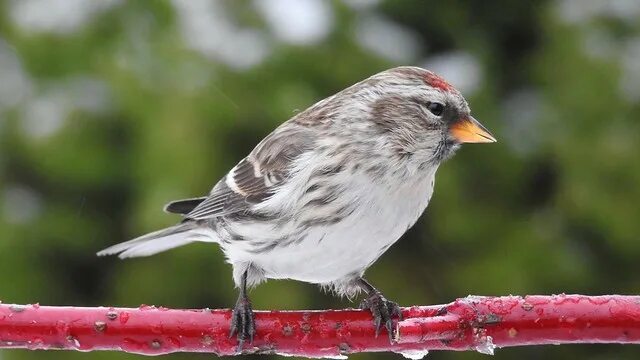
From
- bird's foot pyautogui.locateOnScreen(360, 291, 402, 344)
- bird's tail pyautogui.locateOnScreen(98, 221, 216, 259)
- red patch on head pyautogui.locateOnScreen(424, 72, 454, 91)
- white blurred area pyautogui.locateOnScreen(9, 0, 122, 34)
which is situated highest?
white blurred area pyautogui.locateOnScreen(9, 0, 122, 34)

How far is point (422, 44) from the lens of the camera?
302 centimetres

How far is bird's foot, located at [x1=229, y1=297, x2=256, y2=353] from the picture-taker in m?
1.57

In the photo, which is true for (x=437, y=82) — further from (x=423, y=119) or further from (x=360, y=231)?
(x=360, y=231)

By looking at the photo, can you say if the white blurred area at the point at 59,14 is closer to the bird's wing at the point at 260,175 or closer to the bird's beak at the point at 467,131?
the bird's wing at the point at 260,175

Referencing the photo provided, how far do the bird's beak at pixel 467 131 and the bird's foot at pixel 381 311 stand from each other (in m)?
0.33

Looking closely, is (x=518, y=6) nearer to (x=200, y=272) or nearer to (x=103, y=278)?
(x=200, y=272)

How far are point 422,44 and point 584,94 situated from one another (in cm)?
54

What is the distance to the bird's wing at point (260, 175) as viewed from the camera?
2.02 m

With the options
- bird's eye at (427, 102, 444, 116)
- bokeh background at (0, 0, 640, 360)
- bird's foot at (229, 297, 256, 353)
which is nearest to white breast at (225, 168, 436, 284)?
bird's eye at (427, 102, 444, 116)

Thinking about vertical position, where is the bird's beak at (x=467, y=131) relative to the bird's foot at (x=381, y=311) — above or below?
above

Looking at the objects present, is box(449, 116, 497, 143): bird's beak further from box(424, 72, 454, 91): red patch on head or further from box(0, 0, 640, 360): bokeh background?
box(0, 0, 640, 360): bokeh background

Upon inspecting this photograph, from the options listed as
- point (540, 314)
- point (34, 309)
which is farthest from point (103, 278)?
point (540, 314)

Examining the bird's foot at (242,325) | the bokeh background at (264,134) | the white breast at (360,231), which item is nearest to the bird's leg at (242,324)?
the bird's foot at (242,325)

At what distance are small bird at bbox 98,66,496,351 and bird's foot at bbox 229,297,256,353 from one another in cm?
3
